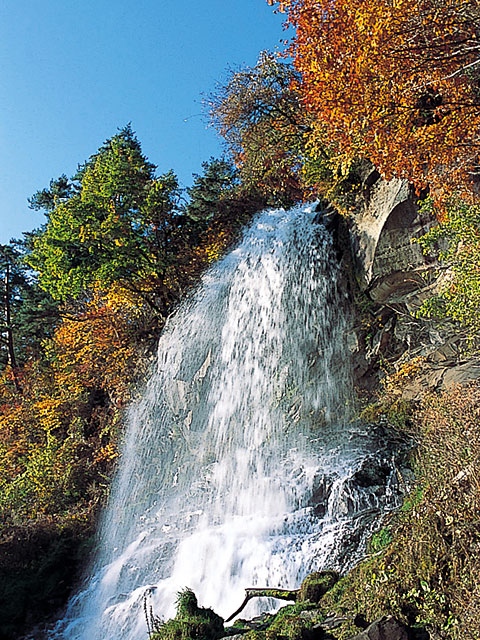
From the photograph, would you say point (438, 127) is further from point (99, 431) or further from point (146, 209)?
point (99, 431)

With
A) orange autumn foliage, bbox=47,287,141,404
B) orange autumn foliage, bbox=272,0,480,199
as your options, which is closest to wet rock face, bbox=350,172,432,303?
orange autumn foliage, bbox=272,0,480,199

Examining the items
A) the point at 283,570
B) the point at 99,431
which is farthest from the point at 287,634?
the point at 99,431

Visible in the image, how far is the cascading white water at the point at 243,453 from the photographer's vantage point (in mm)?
8117

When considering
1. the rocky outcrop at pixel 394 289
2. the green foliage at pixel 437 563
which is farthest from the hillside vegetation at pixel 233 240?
the rocky outcrop at pixel 394 289

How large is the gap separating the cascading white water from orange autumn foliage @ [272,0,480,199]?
3.63 metres

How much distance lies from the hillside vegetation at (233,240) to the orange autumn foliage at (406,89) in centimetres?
3

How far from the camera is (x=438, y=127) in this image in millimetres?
9133

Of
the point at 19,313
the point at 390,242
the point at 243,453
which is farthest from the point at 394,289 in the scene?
the point at 19,313

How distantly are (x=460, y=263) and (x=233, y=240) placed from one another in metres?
8.19

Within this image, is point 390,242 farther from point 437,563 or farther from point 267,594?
point 437,563

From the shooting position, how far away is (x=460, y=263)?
8758 mm

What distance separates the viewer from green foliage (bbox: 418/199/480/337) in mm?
8500

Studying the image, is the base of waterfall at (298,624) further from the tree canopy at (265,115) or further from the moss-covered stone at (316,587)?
the tree canopy at (265,115)

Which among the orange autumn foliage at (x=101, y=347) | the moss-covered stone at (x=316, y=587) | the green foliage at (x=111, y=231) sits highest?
the green foliage at (x=111, y=231)
